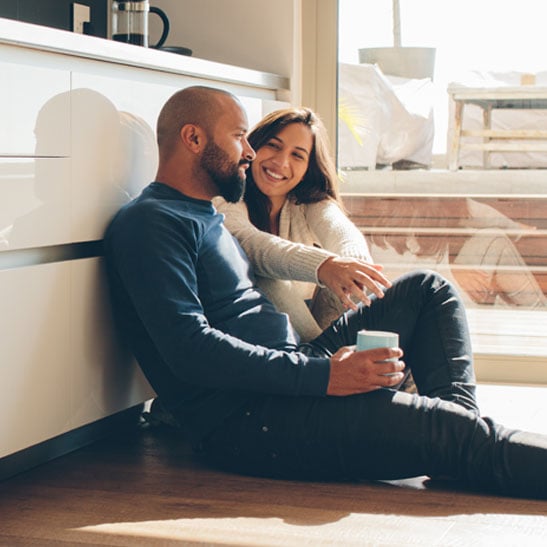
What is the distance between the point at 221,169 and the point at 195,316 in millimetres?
420

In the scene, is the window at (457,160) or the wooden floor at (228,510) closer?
the wooden floor at (228,510)

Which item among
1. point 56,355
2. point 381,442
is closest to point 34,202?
point 56,355

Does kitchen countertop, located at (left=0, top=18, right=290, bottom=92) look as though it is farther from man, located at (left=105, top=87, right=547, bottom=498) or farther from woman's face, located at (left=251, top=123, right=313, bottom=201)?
woman's face, located at (left=251, top=123, right=313, bottom=201)

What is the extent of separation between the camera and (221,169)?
2564 mm

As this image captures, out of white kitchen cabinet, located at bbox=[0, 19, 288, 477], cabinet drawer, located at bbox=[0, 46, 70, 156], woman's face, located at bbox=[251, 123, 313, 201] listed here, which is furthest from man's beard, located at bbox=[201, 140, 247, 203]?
woman's face, located at bbox=[251, 123, 313, 201]

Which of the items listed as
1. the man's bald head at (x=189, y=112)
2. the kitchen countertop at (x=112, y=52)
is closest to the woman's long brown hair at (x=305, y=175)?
the kitchen countertop at (x=112, y=52)

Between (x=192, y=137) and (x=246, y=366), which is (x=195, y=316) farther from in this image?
(x=192, y=137)

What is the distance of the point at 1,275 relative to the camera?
216 cm

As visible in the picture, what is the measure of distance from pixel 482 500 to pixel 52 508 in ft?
3.01

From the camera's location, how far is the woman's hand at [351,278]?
2.58 meters

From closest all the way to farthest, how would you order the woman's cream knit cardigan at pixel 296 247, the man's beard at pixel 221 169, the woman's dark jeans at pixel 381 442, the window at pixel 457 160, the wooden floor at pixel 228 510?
1. the wooden floor at pixel 228 510
2. the woman's dark jeans at pixel 381 442
3. the man's beard at pixel 221 169
4. the woman's cream knit cardigan at pixel 296 247
5. the window at pixel 457 160

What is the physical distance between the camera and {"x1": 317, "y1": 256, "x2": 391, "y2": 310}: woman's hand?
102 inches

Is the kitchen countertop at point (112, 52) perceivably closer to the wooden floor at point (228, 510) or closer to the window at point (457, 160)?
the window at point (457, 160)

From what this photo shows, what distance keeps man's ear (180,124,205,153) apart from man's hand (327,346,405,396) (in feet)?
2.05
